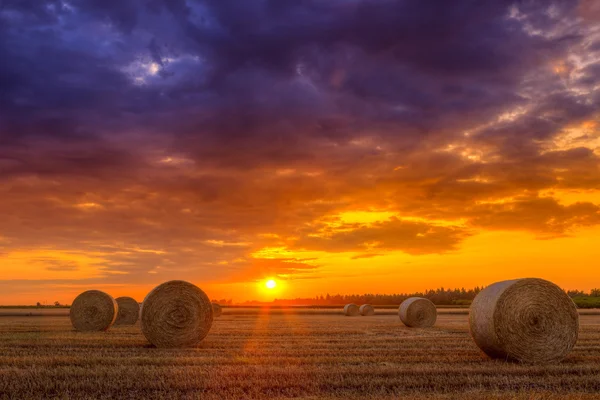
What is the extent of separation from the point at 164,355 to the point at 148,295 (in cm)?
376

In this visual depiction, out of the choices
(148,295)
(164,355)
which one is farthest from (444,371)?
(148,295)

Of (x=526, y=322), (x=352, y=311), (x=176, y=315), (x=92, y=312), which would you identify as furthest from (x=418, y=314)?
(x=352, y=311)

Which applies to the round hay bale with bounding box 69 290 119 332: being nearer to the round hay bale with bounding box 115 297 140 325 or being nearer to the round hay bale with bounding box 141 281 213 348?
the round hay bale with bounding box 115 297 140 325

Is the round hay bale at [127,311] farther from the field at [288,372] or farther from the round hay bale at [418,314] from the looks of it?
the round hay bale at [418,314]

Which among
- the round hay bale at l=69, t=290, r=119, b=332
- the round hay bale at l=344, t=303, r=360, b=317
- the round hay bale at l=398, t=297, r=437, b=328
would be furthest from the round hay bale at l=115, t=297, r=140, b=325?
the round hay bale at l=344, t=303, r=360, b=317

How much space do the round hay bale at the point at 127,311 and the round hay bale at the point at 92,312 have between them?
14.5ft

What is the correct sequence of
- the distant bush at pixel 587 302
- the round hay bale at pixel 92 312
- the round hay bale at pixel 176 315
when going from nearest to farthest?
the round hay bale at pixel 176 315 < the round hay bale at pixel 92 312 < the distant bush at pixel 587 302

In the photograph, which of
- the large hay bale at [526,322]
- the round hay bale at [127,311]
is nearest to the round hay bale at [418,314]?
the large hay bale at [526,322]

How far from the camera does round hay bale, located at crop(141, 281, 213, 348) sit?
55.7 ft

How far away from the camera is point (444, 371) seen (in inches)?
456

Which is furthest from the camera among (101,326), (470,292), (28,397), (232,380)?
(470,292)

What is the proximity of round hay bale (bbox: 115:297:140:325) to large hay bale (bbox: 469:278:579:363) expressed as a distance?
62.8 ft

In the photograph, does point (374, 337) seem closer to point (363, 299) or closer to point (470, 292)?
point (470, 292)

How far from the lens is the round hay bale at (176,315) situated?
16984 mm
